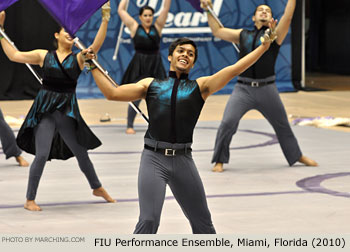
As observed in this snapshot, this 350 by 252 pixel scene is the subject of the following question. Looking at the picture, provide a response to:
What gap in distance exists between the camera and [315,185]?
991 centimetres

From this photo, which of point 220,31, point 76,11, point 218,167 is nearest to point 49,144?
point 76,11

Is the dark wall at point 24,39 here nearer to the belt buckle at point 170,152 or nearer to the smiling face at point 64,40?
the smiling face at point 64,40

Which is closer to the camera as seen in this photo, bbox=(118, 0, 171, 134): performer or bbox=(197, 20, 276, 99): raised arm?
bbox=(197, 20, 276, 99): raised arm

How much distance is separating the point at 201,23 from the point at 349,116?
202 inches

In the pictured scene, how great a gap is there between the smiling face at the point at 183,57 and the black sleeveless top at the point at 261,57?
4.23m

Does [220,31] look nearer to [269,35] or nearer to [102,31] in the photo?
[102,31]

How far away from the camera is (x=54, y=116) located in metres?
8.77

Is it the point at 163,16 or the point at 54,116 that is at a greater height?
the point at 54,116

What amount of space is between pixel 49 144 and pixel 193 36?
12.1 m

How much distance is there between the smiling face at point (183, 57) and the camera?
654 centimetres

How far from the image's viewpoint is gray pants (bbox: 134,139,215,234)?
20.5ft

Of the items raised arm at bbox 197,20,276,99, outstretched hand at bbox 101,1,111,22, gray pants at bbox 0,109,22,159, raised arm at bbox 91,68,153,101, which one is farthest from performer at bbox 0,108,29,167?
raised arm at bbox 197,20,276,99

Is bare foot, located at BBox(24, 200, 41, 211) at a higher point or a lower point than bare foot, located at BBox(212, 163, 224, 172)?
higher

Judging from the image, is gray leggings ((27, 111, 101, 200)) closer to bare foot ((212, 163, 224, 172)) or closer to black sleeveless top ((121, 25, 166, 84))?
bare foot ((212, 163, 224, 172))
